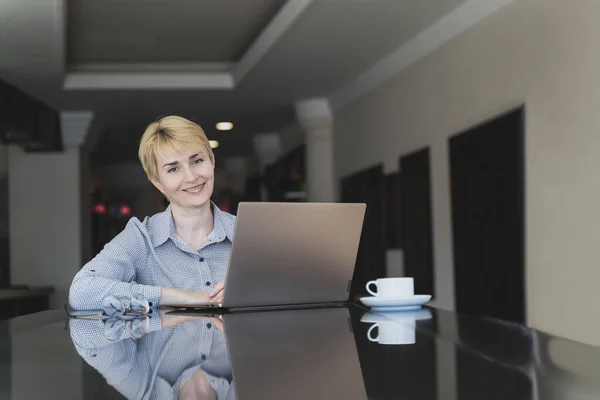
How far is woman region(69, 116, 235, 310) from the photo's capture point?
2.57 meters

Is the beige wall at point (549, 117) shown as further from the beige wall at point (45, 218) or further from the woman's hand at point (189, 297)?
the beige wall at point (45, 218)

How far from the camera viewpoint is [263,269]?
210 cm

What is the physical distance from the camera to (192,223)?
2.66 metres

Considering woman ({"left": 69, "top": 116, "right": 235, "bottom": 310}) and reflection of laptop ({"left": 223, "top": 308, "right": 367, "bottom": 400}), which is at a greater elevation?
woman ({"left": 69, "top": 116, "right": 235, "bottom": 310})

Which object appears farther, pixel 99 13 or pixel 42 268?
pixel 42 268

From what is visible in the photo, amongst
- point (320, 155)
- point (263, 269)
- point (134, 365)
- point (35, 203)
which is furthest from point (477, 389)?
point (35, 203)

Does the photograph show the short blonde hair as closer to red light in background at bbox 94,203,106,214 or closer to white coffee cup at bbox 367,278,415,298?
white coffee cup at bbox 367,278,415,298

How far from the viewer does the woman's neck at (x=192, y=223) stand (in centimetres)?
266

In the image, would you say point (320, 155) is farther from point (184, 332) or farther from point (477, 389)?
point (477, 389)

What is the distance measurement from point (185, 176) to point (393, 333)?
4.46 feet

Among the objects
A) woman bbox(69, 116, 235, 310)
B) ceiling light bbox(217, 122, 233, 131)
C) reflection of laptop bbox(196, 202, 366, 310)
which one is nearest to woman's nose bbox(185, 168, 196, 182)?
woman bbox(69, 116, 235, 310)

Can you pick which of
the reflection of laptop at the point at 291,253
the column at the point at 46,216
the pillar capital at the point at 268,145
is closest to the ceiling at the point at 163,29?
the column at the point at 46,216

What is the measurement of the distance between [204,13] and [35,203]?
12.5 ft

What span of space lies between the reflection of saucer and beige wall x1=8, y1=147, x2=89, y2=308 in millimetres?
7158
